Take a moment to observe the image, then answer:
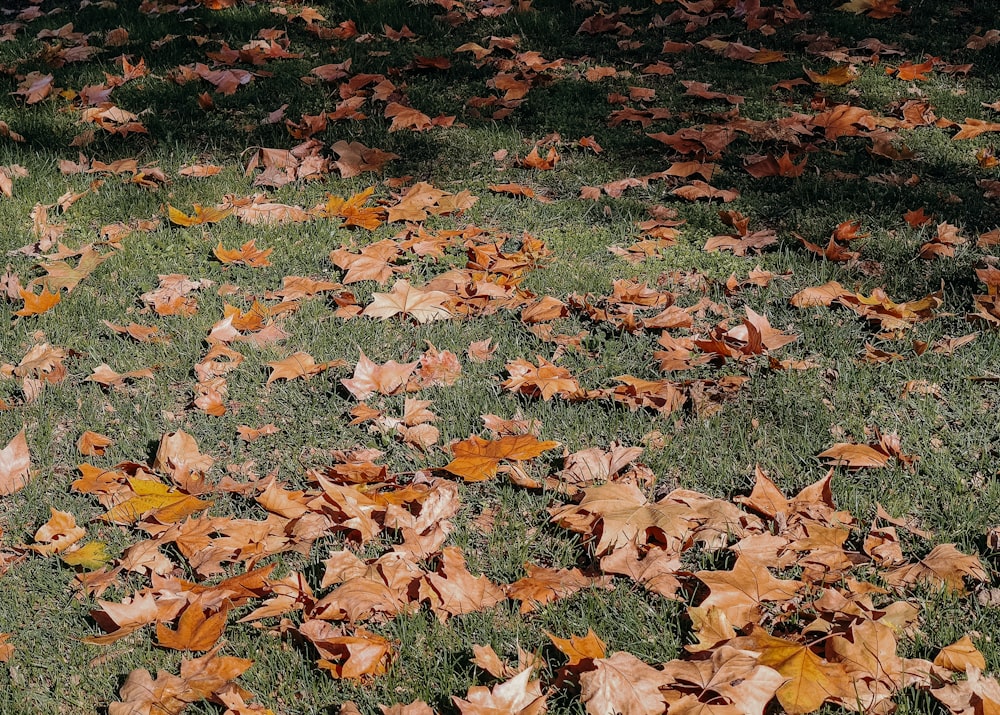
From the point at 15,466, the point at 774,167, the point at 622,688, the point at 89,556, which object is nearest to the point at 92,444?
the point at 15,466

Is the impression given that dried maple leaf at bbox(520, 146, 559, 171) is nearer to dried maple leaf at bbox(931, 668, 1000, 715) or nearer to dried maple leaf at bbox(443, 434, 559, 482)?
dried maple leaf at bbox(443, 434, 559, 482)

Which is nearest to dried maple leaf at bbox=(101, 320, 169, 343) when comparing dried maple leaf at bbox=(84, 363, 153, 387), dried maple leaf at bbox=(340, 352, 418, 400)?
dried maple leaf at bbox=(84, 363, 153, 387)

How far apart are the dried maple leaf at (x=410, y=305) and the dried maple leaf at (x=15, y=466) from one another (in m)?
1.19

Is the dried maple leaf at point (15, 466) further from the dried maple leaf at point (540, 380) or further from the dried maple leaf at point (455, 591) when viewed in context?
the dried maple leaf at point (540, 380)

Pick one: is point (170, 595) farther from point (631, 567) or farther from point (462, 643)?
point (631, 567)

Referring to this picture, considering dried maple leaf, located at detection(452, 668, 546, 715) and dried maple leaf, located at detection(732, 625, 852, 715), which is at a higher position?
dried maple leaf, located at detection(732, 625, 852, 715)

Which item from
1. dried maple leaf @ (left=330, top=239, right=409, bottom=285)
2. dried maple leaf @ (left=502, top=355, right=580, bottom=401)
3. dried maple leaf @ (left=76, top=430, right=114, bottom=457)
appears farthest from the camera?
dried maple leaf @ (left=330, top=239, right=409, bottom=285)

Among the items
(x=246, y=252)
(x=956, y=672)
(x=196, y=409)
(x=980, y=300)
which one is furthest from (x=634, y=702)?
(x=246, y=252)

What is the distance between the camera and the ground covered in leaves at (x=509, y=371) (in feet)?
7.20

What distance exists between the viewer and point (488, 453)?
9.16 feet

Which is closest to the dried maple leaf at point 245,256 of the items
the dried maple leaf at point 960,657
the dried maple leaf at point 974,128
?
the dried maple leaf at point 960,657

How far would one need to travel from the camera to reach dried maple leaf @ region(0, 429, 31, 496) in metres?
2.81

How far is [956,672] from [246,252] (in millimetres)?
2937

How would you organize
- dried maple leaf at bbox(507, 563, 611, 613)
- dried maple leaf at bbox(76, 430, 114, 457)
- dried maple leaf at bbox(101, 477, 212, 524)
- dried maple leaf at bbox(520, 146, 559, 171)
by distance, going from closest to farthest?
dried maple leaf at bbox(507, 563, 611, 613) < dried maple leaf at bbox(101, 477, 212, 524) < dried maple leaf at bbox(76, 430, 114, 457) < dried maple leaf at bbox(520, 146, 559, 171)
